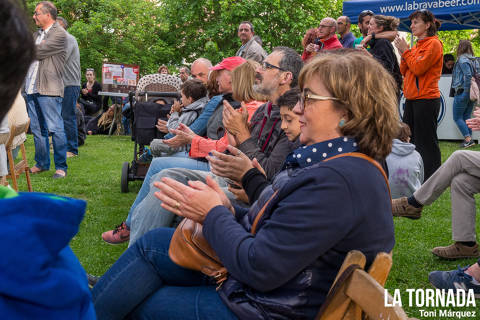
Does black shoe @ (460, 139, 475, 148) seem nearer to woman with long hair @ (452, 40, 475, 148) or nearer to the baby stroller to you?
woman with long hair @ (452, 40, 475, 148)

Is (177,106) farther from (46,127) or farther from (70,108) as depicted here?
(70,108)

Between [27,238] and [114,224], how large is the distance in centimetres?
438

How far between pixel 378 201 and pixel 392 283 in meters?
2.23

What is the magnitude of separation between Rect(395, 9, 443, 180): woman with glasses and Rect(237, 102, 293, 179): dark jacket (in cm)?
343

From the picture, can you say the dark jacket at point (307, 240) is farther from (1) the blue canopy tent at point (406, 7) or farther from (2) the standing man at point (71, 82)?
(1) the blue canopy tent at point (406, 7)

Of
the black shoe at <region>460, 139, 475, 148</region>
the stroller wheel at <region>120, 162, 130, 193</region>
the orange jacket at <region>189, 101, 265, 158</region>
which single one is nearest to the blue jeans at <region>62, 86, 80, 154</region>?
the stroller wheel at <region>120, 162, 130, 193</region>

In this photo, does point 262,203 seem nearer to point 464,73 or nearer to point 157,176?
point 157,176

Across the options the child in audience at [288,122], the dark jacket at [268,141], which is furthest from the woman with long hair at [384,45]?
the child in audience at [288,122]

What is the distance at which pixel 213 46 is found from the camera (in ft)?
76.1

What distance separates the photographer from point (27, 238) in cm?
88

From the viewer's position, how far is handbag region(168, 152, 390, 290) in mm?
1824

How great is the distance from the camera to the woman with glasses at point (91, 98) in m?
15.3

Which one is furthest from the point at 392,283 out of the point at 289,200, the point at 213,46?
the point at 213,46

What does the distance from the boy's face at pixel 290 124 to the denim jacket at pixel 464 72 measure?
29.9ft
